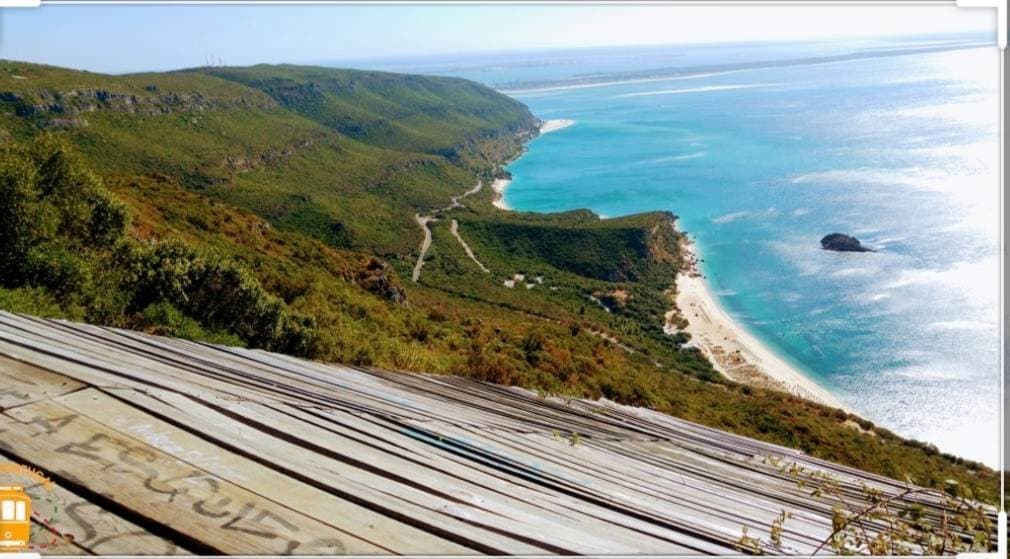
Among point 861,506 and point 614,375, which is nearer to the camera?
point 861,506

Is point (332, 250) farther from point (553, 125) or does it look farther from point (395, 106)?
point (553, 125)

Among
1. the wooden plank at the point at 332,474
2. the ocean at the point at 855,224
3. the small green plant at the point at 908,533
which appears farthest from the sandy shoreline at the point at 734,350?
the wooden plank at the point at 332,474

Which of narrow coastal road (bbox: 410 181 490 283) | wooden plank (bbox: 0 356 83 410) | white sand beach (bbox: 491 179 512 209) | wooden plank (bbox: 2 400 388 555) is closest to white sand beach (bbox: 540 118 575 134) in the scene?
white sand beach (bbox: 491 179 512 209)

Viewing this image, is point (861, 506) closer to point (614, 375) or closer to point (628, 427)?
point (628, 427)

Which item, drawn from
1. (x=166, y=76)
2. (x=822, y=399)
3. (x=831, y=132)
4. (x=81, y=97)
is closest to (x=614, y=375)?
(x=822, y=399)

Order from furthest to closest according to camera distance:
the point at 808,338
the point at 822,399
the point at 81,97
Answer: the point at 81,97 < the point at 808,338 < the point at 822,399

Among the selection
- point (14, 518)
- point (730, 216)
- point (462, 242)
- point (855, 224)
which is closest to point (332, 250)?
point (14, 518)

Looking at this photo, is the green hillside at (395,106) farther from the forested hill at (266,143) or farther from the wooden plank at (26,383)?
the wooden plank at (26,383)
